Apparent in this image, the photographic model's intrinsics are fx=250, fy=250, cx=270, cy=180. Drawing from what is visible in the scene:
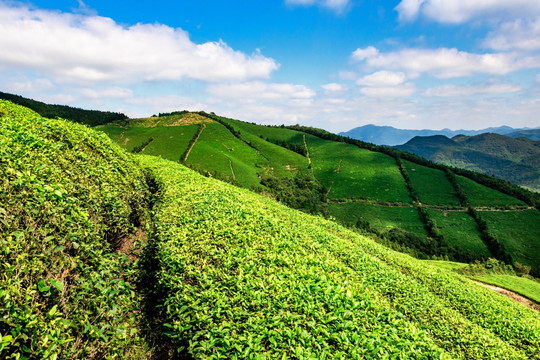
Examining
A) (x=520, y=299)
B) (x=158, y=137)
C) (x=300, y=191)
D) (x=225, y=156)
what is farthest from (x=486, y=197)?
(x=158, y=137)

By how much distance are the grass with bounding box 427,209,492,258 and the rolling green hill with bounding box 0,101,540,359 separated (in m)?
104

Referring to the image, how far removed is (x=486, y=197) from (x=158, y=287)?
510ft

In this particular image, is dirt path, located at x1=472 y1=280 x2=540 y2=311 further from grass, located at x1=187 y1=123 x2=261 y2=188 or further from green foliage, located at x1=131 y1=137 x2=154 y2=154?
green foliage, located at x1=131 y1=137 x2=154 y2=154

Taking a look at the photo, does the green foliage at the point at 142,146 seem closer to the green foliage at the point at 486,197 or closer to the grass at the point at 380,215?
the grass at the point at 380,215

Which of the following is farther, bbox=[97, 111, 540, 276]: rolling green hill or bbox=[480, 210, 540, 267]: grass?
bbox=[97, 111, 540, 276]: rolling green hill

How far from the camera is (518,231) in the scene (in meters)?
101

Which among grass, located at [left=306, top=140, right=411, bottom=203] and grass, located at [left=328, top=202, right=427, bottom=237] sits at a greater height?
grass, located at [left=306, top=140, right=411, bottom=203]

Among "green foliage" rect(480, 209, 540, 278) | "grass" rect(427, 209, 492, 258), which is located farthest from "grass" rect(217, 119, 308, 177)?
"green foliage" rect(480, 209, 540, 278)

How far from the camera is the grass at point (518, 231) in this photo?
90.0 m

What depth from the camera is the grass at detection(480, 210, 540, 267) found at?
3543 inches

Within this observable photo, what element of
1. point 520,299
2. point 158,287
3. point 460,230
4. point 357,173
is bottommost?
point 460,230

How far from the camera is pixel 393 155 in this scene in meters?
161

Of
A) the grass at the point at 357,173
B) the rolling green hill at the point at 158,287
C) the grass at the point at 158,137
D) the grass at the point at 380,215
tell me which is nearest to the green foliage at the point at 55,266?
the rolling green hill at the point at 158,287

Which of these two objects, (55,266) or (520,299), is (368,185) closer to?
(520,299)
